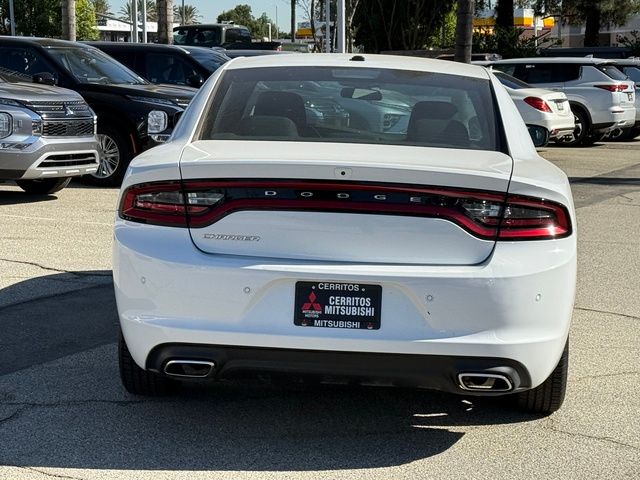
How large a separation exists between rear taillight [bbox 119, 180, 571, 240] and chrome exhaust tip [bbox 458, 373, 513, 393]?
21.2 inches

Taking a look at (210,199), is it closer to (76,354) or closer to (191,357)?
(191,357)

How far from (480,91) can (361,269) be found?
1717 mm

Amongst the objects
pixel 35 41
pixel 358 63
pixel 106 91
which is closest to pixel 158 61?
pixel 35 41

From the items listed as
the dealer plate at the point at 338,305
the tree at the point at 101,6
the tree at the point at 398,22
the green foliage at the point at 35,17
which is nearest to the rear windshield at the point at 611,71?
the tree at the point at 398,22

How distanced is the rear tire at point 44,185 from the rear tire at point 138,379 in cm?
783

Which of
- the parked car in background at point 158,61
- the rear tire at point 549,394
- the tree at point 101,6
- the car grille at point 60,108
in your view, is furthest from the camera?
the tree at point 101,6

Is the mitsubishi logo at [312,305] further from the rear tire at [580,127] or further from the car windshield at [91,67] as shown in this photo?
the rear tire at [580,127]

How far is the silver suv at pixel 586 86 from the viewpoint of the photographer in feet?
76.7

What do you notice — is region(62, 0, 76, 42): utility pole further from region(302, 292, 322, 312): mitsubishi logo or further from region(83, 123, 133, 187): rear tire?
region(302, 292, 322, 312): mitsubishi logo

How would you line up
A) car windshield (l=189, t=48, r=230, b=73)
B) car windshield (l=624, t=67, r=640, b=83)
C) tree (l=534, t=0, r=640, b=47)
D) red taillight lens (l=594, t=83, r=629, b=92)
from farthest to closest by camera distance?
tree (l=534, t=0, r=640, b=47), car windshield (l=624, t=67, r=640, b=83), red taillight lens (l=594, t=83, r=629, b=92), car windshield (l=189, t=48, r=230, b=73)

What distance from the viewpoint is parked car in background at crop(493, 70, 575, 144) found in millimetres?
19734

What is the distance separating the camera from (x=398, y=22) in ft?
131

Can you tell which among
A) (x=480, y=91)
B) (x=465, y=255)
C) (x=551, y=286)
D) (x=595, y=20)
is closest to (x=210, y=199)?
(x=465, y=255)

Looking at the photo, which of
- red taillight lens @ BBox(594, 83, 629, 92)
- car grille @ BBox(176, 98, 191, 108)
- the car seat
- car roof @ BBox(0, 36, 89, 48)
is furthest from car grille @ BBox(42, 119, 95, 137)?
red taillight lens @ BBox(594, 83, 629, 92)
